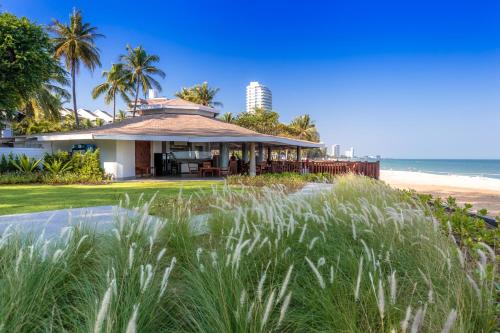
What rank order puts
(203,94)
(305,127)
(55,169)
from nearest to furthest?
A: (55,169) < (203,94) < (305,127)

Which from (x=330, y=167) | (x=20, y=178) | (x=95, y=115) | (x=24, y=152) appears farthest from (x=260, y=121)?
(x=95, y=115)

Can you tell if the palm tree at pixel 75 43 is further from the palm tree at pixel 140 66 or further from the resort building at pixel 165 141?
the resort building at pixel 165 141

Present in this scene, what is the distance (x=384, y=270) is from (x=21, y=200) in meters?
10.9

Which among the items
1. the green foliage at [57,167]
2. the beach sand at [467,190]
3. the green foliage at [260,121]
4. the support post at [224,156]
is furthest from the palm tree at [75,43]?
the beach sand at [467,190]

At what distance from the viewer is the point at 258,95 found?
119000 mm

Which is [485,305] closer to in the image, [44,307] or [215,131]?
[44,307]

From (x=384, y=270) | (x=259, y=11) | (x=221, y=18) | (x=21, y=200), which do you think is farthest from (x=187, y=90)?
(x=384, y=270)

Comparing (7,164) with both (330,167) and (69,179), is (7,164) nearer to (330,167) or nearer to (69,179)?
(69,179)

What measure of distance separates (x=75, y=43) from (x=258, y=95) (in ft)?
300

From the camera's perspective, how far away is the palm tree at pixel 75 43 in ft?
103

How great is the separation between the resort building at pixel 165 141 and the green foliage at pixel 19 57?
10.4 ft

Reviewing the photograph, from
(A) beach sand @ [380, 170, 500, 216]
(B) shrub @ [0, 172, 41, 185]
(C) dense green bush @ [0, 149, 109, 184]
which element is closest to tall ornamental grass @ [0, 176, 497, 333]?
(A) beach sand @ [380, 170, 500, 216]

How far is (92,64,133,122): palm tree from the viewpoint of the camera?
1495 inches

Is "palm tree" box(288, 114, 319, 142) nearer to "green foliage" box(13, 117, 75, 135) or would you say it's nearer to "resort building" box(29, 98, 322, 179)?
"resort building" box(29, 98, 322, 179)
